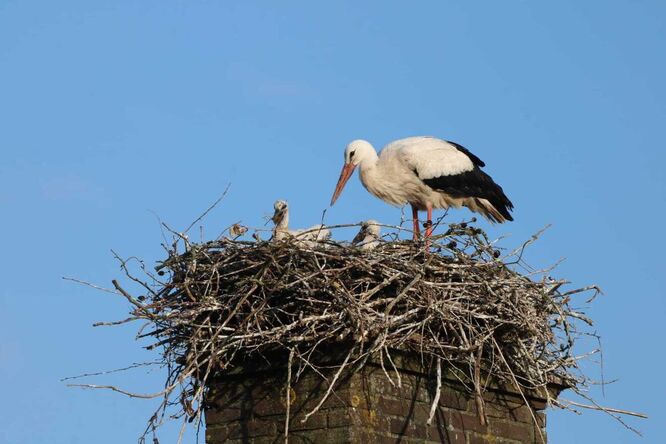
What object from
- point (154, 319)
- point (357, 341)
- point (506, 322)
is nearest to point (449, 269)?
point (506, 322)

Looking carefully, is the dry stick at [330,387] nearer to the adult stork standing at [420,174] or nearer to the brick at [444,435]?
the brick at [444,435]

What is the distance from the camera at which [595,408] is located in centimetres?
717

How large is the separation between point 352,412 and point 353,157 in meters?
4.21

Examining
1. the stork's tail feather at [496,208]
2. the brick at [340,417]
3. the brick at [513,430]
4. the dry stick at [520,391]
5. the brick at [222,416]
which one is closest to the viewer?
the brick at [340,417]

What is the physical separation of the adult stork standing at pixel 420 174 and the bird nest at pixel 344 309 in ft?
8.27

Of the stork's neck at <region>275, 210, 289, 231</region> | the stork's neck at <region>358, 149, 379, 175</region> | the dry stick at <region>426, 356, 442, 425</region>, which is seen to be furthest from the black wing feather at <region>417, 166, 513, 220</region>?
the dry stick at <region>426, 356, 442, 425</region>

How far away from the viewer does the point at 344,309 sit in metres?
6.36

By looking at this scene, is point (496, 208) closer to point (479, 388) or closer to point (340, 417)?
point (479, 388)

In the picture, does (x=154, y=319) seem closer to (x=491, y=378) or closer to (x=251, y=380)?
(x=251, y=380)

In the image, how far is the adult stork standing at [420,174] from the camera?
32.7 ft

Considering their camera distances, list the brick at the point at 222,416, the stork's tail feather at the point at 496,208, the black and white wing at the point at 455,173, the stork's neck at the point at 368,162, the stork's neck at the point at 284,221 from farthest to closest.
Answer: the stork's tail feather at the point at 496,208
the stork's neck at the point at 368,162
the black and white wing at the point at 455,173
the stork's neck at the point at 284,221
the brick at the point at 222,416

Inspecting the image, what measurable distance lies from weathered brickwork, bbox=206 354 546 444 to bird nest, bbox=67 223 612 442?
12cm

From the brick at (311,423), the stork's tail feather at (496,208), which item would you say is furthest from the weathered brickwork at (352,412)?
the stork's tail feather at (496,208)

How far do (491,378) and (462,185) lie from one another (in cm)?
332
